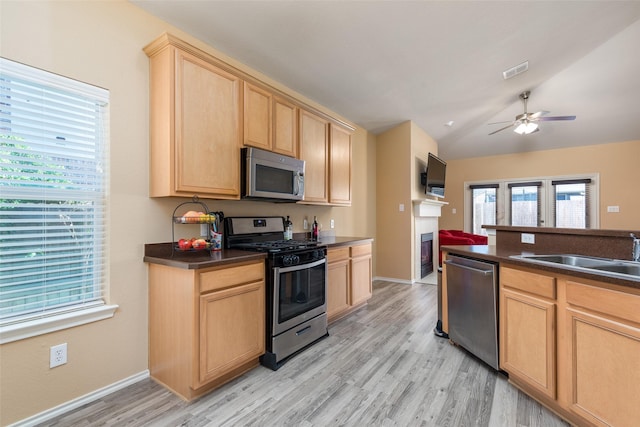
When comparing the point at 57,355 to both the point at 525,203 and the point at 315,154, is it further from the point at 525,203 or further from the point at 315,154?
the point at 525,203

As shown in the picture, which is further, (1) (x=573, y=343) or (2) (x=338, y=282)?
(2) (x=338, y=282)

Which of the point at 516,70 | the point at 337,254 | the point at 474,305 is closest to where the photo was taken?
the point at 474,305

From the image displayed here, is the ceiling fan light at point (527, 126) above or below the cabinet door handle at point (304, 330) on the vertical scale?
above

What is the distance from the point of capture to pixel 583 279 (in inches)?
61.2

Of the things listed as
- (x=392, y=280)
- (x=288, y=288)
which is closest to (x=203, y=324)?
(x=288, y=288)

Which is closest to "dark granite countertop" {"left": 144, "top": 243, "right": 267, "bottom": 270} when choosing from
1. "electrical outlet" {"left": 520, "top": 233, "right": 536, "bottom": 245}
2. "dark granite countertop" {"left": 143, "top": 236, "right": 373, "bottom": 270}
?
"dark granite countertop" {"left": 143, "top": 236, "right": 373, "bottom": 270}

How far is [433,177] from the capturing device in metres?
5.59

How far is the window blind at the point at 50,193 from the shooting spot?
5.29 ft

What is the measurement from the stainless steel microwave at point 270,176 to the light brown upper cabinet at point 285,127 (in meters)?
0.13

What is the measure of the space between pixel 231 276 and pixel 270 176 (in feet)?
3.37

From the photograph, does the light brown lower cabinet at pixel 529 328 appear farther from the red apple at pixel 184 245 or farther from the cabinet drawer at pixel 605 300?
the red apple at pixel 184 245

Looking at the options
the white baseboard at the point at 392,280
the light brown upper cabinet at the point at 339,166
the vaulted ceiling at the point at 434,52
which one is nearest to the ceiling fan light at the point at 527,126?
the vaulted ceiling at the point at 434,52

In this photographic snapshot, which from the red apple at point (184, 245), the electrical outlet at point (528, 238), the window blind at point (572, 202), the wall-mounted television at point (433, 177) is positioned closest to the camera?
the red apple at point (184, 245)

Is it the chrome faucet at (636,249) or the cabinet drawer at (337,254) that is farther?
the cabinet drawer at (337,254)
